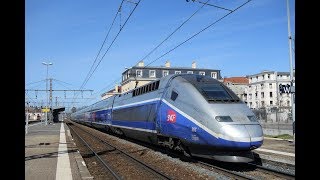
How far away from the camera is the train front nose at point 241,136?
995cm

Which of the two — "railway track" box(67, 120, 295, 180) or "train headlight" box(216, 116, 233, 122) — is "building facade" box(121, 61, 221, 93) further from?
"train headlight" box(216, 116, 233, 122)

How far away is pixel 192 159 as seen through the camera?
12500 mm

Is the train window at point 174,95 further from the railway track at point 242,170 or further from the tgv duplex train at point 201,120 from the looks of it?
the railway track at point 242,170

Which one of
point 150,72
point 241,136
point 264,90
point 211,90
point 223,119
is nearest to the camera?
point 241,136

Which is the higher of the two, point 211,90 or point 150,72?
point 150,72

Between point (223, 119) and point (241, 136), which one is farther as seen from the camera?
point (223, 119)

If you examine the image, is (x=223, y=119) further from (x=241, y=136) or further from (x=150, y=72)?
(x=150, y=72)

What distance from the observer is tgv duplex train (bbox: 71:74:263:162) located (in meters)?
10.2

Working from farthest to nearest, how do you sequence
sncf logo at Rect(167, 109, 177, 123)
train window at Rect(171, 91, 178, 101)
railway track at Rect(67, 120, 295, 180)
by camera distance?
→ train window at Rect(171, 91, 178, 101)
sncf logo at Rect(167, 109, 177, 123)
railway track at Rect(67, 120, 295, 180)

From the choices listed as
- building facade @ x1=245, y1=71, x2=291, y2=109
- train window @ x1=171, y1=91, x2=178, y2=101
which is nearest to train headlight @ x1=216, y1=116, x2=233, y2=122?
train window @ x1=171, y1=91, x2=178, y2=101

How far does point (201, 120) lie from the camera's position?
1081 centimetres

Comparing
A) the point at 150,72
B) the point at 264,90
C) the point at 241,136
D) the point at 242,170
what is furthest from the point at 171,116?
the point at 264,90

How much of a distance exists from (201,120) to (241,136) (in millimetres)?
1291
